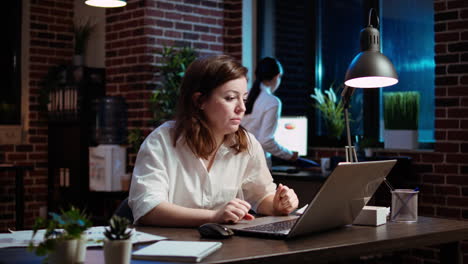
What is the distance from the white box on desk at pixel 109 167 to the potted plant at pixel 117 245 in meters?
4.06

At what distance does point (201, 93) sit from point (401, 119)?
2517 millimetres

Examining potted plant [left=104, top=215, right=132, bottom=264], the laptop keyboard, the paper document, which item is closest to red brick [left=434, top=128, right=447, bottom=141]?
the laptop keyboard

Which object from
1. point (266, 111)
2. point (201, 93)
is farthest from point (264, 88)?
point (201, 93)

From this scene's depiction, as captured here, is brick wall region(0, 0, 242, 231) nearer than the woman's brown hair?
No

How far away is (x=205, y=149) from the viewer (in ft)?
7.38

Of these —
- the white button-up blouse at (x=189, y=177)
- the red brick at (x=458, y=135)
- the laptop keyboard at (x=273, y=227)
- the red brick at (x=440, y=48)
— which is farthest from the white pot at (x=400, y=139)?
the laptop keyboard at (x=273, y=227)

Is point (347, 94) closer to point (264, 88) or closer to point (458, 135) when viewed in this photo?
point (458, 135)

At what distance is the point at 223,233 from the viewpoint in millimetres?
1743

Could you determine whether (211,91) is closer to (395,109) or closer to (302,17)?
(395,109)

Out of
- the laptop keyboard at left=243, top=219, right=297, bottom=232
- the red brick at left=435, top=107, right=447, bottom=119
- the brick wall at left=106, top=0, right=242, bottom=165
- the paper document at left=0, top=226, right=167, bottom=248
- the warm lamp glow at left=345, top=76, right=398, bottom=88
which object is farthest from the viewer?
the brick wall at left=106, top=0, right=242, bottom=165

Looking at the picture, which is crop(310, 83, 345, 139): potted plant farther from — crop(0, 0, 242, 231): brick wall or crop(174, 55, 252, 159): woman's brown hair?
crop(174, 55, 252, 159): woman's brown hair

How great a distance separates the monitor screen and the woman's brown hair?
2796mm

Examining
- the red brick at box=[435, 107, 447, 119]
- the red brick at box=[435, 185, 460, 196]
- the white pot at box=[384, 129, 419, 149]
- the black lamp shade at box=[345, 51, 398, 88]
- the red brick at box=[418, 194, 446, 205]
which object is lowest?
the red brick at box=[418, 194, 446, 205]

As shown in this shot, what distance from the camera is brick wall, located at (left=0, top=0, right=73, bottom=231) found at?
6207mm
